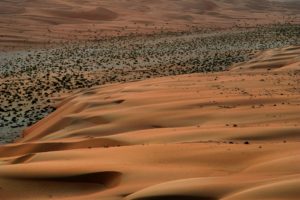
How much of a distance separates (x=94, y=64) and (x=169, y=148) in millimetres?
17943

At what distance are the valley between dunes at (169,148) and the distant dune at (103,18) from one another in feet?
76.8

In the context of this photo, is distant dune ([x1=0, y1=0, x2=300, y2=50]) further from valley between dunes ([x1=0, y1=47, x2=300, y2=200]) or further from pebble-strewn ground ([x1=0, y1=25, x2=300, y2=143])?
valley between dunes ([x1=0, y1=47, x2=300, y2=200])

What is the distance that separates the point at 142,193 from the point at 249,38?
105ft

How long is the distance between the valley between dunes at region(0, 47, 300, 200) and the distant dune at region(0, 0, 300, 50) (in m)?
23.4

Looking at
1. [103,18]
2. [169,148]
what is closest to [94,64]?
[169,148]

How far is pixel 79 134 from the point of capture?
338 inches

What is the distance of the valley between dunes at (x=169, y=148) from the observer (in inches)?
173

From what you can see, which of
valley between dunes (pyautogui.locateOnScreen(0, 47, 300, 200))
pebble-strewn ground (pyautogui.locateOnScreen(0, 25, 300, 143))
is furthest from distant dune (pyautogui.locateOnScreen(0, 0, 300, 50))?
valley between dunes (pyautogui.locateOnScreen(0, 47, 300, 200))

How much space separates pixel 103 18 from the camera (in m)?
52.4

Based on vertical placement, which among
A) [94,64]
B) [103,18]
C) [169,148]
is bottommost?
[94,64]

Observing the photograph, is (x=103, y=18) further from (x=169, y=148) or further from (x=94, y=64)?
(x=169, y=148)

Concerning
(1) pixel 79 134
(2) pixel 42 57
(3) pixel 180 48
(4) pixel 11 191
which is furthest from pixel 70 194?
(3) pixel 180 48

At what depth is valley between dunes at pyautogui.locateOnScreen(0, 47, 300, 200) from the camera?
4.40 meters

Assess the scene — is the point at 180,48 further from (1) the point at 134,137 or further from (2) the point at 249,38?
(1) the point at 134,137
